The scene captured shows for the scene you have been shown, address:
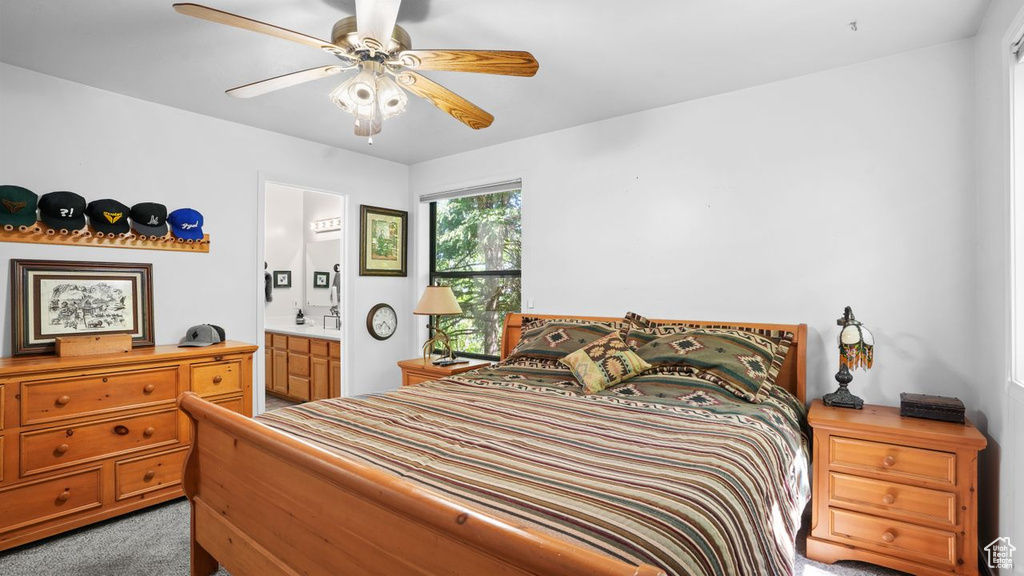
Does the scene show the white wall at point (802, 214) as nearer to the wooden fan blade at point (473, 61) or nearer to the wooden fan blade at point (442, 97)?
the wooden fan blade at point (442, 97)

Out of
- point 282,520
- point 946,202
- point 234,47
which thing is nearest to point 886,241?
point 946,202

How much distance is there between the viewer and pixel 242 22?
1.66 metres

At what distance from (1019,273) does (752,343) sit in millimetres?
1034

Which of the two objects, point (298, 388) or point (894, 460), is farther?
point (298, 388)

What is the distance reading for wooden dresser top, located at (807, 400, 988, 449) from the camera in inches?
77.2

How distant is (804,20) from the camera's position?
2.18 metres

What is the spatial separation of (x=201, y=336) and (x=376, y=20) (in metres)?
2.45

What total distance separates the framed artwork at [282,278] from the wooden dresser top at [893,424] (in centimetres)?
548

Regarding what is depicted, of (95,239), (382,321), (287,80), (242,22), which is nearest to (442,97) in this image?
(287,80)

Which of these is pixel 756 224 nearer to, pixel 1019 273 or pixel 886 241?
pixel 886 241

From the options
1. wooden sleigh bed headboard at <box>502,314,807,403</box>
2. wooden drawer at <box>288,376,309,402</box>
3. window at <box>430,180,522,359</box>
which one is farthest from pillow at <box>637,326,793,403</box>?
wooden drawer at <box>288,376,309,402</box>

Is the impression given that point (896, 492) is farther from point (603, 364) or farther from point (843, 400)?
point (603, 364)

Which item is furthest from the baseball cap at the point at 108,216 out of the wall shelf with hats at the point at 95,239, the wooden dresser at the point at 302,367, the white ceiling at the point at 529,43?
the wooden dresser at the point at 302,367

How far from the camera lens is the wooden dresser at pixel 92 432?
2.33 m
